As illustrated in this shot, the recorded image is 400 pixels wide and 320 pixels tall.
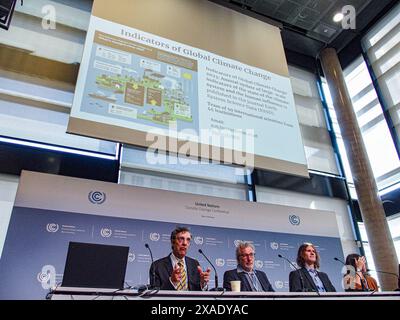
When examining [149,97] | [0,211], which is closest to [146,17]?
[149,97]

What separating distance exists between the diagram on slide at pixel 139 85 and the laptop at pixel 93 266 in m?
1.02

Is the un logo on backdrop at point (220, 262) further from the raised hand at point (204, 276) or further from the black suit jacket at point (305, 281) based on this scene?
the black suit jacket at point (305, 281)

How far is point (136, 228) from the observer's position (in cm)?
239

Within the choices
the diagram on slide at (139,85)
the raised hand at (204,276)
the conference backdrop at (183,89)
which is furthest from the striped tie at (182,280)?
the diagram on slide at (139,85)

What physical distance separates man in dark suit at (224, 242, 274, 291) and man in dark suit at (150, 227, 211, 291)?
212 mm

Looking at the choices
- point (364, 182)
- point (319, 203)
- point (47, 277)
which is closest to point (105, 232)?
point (47, 277)

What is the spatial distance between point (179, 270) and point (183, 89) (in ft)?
4.97

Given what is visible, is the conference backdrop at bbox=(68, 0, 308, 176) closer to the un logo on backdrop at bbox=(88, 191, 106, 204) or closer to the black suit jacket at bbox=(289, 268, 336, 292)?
the un logo on backdrop at bbox=(88, 191, 106, 204)

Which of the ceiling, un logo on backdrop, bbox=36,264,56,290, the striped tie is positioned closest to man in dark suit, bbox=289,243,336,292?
the striped tie

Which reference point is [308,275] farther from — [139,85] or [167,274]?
[139,85]

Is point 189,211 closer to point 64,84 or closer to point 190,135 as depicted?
point 190,135

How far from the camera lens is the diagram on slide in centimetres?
253

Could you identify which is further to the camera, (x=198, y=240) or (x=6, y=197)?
(x=6, y=197)

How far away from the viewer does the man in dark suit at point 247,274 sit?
Answer: 2488mm
